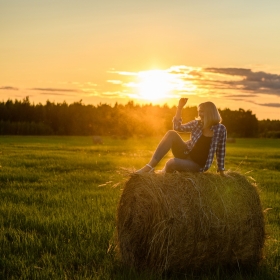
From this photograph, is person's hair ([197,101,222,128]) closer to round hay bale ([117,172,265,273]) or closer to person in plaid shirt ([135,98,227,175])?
person in plaid shirt ([135,98,227,175])

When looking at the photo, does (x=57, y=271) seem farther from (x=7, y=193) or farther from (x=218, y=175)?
(x=7, y=193)

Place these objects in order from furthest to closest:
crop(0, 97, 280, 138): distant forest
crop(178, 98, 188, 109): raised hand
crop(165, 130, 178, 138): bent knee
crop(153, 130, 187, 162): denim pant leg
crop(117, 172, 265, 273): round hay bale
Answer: crop(0, 97, 280, 138): distant forest → crop(178, 98, 188, 109): raised hand → crop(165, 130, 178, 138): bent knee → crop(153, 130, 187, 162): denim pant leg → crop(117, 172, 265, 273): round hay bale

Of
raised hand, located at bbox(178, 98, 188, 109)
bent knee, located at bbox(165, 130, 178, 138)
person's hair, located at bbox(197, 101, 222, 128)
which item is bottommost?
bent knee, located at bbox(165, 130, 178, 138)

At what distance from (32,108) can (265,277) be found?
9738cm

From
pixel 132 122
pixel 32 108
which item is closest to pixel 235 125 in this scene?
pixel 132 122

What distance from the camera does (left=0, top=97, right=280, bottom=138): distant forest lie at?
9069cm

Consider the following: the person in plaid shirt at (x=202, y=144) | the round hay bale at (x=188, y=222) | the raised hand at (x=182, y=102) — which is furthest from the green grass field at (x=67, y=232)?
the raised hand at (x=182, y=102)

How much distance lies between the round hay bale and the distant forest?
3086 inches

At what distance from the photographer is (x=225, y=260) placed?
8094 millimetres

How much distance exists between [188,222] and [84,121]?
9395cm

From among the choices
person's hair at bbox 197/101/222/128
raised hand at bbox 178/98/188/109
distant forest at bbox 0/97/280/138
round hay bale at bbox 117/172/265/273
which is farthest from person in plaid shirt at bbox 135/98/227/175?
distant forest at bbox 0/97/280/138

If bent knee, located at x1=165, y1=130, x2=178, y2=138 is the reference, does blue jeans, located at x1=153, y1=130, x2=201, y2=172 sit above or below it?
below

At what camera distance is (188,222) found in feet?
25.1

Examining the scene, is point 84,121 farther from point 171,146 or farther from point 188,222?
point 188,222
